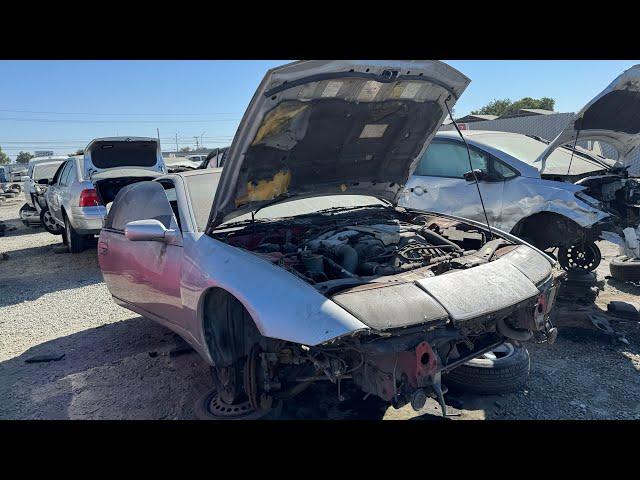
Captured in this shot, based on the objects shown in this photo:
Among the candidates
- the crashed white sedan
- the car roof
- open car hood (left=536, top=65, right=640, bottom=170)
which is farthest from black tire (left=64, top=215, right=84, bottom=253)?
open car hood (left=536, top=65, right=640, bottom=170)

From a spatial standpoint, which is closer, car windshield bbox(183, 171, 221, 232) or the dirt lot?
the dirt lot

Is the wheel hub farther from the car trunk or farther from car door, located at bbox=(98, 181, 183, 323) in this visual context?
the car trunk

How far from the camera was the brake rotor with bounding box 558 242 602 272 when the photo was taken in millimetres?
5422

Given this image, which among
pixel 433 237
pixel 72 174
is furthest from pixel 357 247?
pixel 72 174

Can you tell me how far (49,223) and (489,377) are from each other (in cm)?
1056

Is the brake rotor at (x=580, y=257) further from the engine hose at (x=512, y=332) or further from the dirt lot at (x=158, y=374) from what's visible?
the engine hose at (x=512, y=332)

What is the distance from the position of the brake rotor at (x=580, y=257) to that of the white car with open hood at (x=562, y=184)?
1 centimetres

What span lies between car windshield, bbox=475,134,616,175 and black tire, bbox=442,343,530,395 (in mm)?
2900

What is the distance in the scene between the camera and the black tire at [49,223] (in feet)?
34.2

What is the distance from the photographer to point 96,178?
7.80m

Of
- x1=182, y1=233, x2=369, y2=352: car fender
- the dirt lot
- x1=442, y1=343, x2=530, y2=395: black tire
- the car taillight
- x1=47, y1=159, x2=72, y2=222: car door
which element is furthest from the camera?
x1=47, y1=159, x2=72, y2=222: car door

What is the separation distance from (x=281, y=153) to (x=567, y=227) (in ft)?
11.4

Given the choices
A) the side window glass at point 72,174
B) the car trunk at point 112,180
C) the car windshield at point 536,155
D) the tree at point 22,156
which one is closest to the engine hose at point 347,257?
the car windshield at point 536,155

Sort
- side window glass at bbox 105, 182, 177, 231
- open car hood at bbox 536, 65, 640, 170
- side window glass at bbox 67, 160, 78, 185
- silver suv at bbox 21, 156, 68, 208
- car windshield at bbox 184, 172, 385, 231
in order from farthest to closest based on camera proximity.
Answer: silver suv at bbox 21, 156, 68, 208 → side window glass at bbox 67, 160, 78, 185 → open car hood at bbox 536, 65, 640, 170 → side window glass at bbox 105, 182, 177, 231 → car windshield at bbox 184, 172, 385, 231
